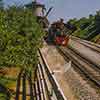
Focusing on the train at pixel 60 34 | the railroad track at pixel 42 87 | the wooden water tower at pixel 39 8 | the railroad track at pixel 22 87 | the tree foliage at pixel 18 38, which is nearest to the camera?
the railroad track at pixel 42 87

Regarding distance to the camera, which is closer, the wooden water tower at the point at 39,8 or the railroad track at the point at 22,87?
the railroad track at the point at 22,87

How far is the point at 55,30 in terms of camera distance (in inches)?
1563

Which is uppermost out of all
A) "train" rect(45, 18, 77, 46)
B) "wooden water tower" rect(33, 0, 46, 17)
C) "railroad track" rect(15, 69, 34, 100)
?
"wooden water tower" rect(33, 0, 46, 17)

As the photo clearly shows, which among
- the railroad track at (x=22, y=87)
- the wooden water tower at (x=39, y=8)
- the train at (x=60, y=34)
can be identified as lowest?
the railroad track at (x=22, y=87)

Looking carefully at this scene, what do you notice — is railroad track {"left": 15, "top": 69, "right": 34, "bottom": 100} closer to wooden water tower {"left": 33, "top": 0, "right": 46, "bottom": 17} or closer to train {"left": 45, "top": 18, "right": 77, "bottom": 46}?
train {"left": 45, "top": 18, "right": 77, "bottom": 46}

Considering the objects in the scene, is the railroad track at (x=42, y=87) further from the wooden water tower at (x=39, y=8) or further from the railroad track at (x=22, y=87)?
the wooden water tower at (x=39, y=8)

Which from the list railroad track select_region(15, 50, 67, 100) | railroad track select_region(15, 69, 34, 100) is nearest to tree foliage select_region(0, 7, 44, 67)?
railroad track select_region(15, 69, 34, 100)

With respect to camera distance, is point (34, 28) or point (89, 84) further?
point (34, 28)

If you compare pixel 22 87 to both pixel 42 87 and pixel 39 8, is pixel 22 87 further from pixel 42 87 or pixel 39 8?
pixel 39 8

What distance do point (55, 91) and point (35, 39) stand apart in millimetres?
16168

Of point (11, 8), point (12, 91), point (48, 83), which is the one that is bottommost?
point (12, 91)

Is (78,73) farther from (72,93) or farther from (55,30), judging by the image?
(55,30)

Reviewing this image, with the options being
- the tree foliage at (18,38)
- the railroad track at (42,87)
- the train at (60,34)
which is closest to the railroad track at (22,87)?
the railroad track at (42,87)

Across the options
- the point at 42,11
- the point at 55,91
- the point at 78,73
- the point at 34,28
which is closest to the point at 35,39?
the point at 34,28
